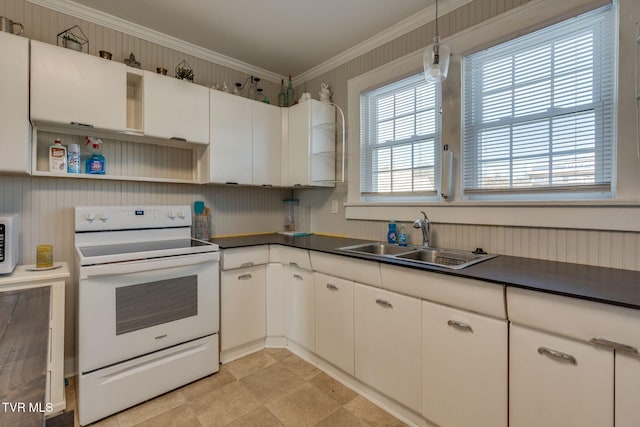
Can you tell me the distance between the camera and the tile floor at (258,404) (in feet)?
5.62

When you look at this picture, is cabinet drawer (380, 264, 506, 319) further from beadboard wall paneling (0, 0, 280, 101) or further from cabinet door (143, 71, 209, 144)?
beadboard wall paneling (0, 0, 280, 101)

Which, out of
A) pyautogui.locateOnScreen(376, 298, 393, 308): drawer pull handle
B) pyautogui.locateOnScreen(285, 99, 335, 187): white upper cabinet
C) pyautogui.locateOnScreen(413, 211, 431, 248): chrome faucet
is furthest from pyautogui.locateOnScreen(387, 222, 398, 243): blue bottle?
pyautogui.locateOnScreen(285, 99, 335, 187): white upper cabinet

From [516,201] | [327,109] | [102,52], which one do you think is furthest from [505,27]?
[102,52]

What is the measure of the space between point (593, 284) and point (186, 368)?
2.24 meters

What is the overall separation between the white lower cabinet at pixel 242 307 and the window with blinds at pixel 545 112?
1.70 meters

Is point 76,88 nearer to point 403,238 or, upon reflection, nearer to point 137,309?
point 137,309

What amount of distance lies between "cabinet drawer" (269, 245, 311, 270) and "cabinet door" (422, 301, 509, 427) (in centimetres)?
96

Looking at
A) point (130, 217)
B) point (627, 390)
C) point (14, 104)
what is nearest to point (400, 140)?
point (627, 390)

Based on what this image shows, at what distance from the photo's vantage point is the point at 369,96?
8.79 ft

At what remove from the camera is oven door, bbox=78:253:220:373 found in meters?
1.70

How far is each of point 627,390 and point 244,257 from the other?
6.93 feet

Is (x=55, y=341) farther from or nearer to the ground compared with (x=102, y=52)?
nearer to the ground

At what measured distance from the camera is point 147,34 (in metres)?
2.44

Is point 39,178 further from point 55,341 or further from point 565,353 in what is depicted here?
point 565,353
